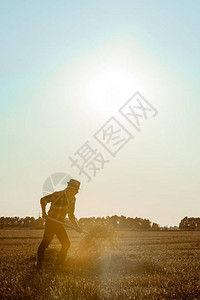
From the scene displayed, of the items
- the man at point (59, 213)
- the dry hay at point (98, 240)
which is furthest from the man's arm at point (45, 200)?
the dry hay at point (98, 240)

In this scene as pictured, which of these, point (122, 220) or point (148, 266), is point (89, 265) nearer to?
point (148, 266)

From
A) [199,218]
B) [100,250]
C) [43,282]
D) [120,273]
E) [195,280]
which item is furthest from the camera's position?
[199,218]

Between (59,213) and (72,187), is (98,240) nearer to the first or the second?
(59,213)

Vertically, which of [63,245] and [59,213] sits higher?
[59,213]

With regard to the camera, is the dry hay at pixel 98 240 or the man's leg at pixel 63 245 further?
the dry hay at pixel 98 240

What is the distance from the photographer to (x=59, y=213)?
26.9ft

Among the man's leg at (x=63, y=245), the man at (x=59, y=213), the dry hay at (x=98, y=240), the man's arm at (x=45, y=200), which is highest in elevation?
the man's arm at (x=45, y=200)

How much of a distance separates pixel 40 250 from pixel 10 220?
112937 mm

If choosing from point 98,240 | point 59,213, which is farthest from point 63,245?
point 98,240

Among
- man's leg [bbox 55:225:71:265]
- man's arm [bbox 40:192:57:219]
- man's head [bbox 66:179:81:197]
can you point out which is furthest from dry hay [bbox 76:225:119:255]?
man's arm [bbox 40:192:57:219]

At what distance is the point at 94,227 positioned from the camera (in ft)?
36.7

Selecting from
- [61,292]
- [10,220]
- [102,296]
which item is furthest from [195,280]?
[10,220]

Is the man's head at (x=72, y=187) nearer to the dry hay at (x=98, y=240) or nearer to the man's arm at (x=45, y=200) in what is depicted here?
the man's arm at (x=45, y=200)

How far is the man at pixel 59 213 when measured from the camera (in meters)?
8.00
